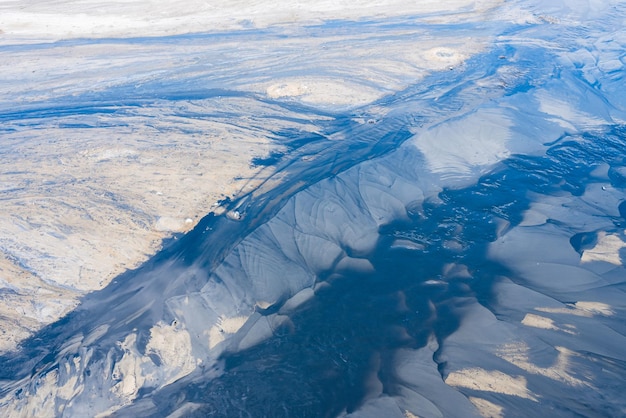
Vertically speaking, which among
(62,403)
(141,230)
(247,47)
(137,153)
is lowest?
(62,403)

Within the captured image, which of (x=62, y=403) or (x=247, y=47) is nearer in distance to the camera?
(x=62, y=403)

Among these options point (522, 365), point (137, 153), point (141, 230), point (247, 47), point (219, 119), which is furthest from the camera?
point (247, 47)

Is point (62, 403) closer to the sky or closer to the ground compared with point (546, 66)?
closer to the ground

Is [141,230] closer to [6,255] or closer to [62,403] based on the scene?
[6,255]

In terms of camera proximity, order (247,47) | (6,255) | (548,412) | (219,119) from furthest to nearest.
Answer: (247,47), (219,119), (6,255), (548,412)

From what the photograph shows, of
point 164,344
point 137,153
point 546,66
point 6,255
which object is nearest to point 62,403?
point 164,344

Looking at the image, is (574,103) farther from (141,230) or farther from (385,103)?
(141,230)

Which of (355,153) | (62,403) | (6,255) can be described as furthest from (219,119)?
(62,403)
